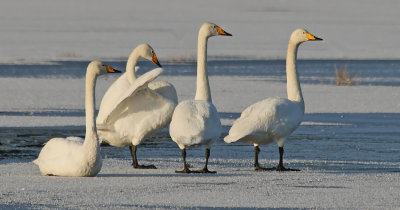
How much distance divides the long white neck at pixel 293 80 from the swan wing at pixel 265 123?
689 millimetres

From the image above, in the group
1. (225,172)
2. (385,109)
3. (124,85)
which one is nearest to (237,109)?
(385,109)

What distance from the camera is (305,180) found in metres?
8.13

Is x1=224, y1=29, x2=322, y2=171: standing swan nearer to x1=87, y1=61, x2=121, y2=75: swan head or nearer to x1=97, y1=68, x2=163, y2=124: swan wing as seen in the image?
x1=97, y1=68, x2=163, y2=124: swan wing

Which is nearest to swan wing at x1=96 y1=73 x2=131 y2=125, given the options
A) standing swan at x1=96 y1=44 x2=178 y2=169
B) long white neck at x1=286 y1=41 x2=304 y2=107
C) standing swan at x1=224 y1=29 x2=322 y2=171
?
standing swan at x1=96 y1=44 x2=178 y2=169

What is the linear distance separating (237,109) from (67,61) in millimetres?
15772

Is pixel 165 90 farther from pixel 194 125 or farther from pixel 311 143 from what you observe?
pixel 311 143

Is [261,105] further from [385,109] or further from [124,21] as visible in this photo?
[124,21]

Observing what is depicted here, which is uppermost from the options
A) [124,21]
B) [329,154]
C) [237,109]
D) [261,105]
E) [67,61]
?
[261,105]

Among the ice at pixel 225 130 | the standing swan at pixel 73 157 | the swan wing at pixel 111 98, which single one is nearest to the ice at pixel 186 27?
the ice at pixel 225 130

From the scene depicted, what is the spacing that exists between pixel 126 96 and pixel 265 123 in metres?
1.41

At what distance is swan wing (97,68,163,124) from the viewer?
29.6 feet

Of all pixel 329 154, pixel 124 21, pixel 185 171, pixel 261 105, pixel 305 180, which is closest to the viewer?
pixel 305 180

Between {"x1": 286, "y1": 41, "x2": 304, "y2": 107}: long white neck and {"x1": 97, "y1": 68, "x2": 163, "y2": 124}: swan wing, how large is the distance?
5.53 feet

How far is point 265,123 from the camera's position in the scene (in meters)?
9.23
